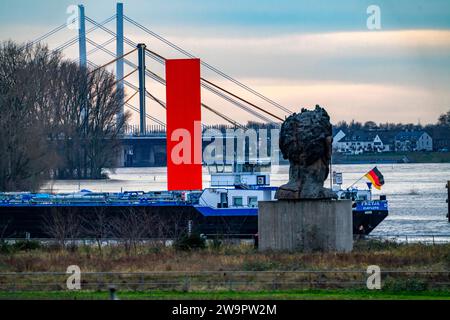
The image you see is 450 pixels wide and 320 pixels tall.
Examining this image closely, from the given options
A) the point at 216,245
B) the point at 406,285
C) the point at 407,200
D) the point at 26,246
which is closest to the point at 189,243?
the point at 216,245

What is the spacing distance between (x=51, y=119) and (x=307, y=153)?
6592cm

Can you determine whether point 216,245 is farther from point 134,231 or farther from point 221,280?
point 221,280

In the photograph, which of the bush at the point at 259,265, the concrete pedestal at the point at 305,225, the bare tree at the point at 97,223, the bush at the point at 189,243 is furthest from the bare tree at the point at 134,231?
the bush at the point at 259,265

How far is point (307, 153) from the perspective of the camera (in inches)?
1395

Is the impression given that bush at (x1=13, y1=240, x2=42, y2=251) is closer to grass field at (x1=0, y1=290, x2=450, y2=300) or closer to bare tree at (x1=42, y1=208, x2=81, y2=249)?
bare tree at (x1=42, y1=208, x2=81, y2=249)

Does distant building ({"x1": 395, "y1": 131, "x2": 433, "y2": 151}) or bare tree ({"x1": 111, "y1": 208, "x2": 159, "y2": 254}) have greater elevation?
distant building ({"x1": 395, "y1": 131, "x2": 433, "y2": 151})

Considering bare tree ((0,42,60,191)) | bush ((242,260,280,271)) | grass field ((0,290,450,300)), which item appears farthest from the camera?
bare tree ((0,42,60,191))

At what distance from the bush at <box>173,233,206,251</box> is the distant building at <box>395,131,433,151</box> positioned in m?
90.1

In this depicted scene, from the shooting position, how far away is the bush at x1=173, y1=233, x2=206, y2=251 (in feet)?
116

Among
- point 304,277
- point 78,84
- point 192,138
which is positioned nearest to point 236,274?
point 304,277

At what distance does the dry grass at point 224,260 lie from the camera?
29.6 m

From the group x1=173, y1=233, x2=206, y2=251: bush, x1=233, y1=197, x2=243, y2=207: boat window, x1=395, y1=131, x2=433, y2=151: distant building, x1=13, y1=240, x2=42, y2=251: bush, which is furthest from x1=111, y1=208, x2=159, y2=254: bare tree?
x1=395, y1=131, x2=433, y2=151: distant building

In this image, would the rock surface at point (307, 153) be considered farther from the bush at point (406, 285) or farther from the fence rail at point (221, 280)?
the bush at point (406, 285)

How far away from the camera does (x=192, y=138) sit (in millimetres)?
54594
